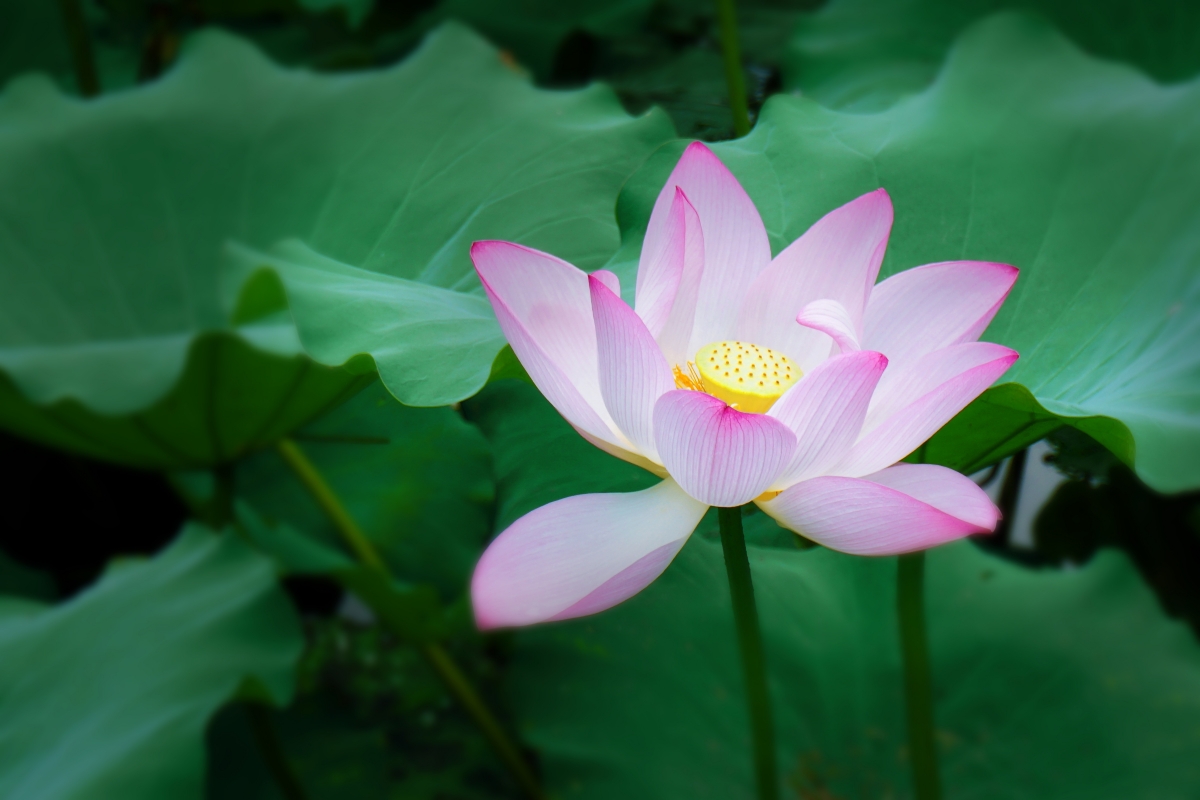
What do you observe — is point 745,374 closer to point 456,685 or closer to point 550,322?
point 550,322

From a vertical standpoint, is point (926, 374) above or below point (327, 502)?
above

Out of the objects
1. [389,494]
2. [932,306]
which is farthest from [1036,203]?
[389,494]

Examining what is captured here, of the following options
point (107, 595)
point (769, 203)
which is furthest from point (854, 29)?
point (107, 595)

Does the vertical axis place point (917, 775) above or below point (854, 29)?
below

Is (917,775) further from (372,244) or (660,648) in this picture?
(372,244)

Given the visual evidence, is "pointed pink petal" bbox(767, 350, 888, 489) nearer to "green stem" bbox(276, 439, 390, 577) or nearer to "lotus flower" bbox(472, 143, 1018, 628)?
"lotus flower" bbox(472, 143, 1018, 628)
